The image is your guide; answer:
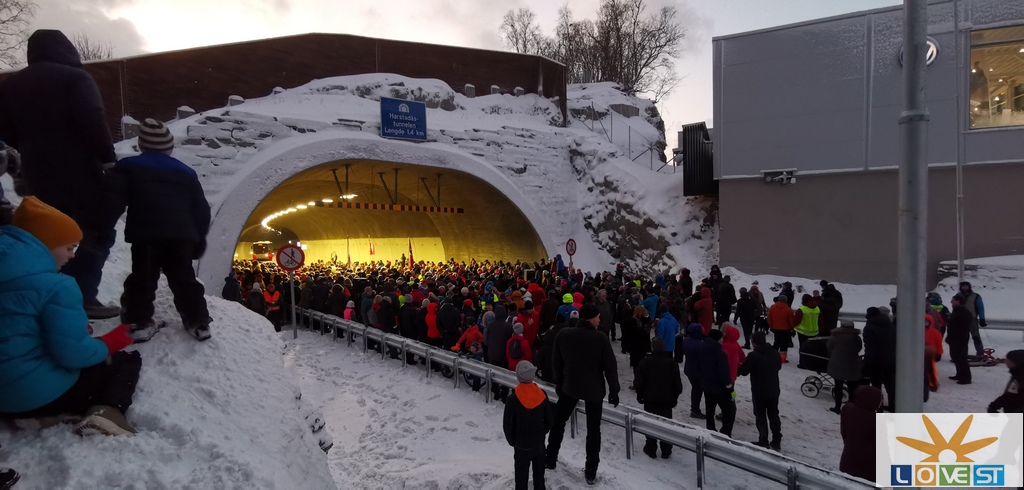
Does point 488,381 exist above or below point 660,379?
Answer: below

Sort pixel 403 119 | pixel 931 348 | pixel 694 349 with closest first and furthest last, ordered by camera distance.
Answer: pixel 694 349 → pixel 931 348 → pixel 403 119

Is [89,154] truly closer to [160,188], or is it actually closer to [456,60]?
[160,188]

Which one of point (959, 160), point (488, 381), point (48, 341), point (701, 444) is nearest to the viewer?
point (48, 341)

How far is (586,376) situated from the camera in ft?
17.5

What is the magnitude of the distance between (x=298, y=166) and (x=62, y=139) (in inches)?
528

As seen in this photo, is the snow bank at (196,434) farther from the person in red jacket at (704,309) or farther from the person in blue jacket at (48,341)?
the person in red jacket at (704,309)

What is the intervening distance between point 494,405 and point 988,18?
19.4m

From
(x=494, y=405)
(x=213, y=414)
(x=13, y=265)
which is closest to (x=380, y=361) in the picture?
(x=494, y=405)

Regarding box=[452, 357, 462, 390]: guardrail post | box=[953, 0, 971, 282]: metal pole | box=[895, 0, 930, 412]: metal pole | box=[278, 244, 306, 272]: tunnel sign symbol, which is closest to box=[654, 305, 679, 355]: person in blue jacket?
box=[452, 357, 462, 390]: guardrail post

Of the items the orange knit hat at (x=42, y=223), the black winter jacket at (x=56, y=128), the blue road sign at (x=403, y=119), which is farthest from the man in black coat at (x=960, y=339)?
the blue road sign at (x=403, y=119)

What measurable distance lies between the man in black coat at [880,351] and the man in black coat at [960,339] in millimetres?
2376

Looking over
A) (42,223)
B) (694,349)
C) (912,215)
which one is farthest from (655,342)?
(42,223)

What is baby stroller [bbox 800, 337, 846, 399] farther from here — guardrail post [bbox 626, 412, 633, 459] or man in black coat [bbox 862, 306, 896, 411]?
guardrail post [bbox 626, 412, 633, 459]

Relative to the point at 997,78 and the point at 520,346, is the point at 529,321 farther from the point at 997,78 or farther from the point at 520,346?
the point at 997,78
